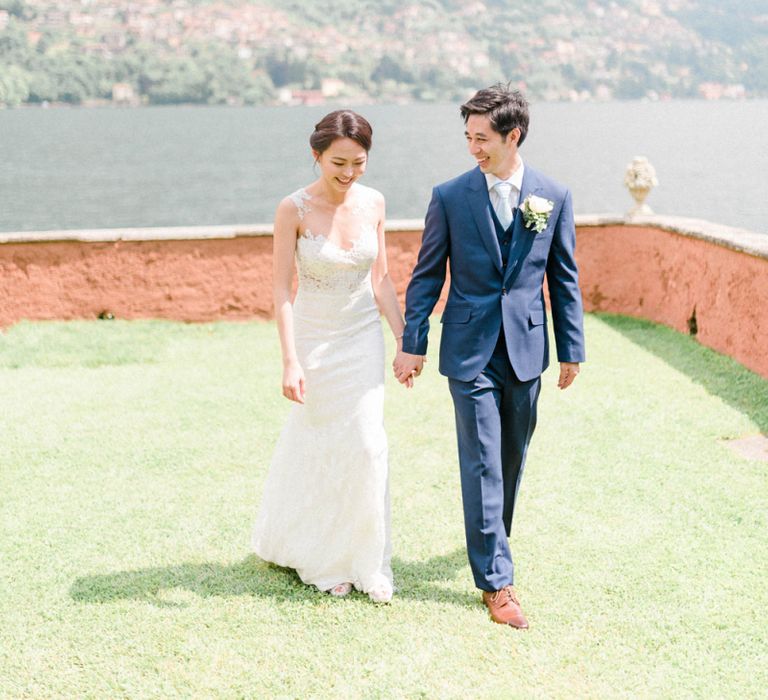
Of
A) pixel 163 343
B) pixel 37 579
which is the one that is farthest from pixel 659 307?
pixel 37 579

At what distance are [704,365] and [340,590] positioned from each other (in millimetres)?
4723

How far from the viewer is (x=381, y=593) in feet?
12.7

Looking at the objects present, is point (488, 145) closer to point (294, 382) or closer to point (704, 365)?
point (294, 382)

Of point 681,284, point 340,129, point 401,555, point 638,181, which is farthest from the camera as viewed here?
point 638,181

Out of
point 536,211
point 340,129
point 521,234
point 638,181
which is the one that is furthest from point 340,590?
point 638,181

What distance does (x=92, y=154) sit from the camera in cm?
8462

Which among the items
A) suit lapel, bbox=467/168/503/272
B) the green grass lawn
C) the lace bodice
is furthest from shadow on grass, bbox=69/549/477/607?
suit lapel, bbox=467/168/503/272

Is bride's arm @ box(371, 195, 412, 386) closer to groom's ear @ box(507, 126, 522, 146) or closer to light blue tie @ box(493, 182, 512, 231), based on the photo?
light blue tie @ box(493, 182, 512, 231)

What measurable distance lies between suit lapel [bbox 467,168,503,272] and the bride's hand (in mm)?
902

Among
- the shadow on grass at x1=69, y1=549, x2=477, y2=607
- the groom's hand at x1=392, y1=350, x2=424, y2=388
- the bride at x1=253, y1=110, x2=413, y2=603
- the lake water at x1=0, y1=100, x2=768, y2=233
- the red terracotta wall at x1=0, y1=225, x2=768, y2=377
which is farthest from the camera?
the lake water at x1=0, y1=100, x2=768, y2=233

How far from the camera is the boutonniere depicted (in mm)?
3566

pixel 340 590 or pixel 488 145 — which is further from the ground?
pixel 488 145

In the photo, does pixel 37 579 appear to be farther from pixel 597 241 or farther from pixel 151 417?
pixel 597 241

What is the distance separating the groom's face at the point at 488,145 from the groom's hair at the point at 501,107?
0.02 metres
